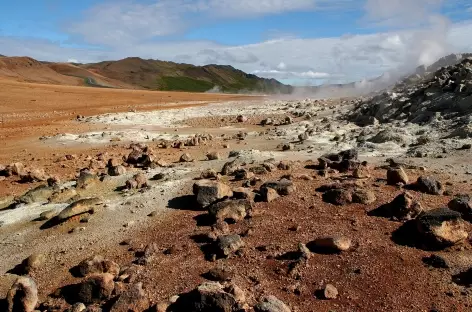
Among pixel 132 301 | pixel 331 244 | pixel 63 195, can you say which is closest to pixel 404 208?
pixel 331 244

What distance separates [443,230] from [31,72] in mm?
113438

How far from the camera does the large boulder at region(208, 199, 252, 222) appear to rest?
9.20 m

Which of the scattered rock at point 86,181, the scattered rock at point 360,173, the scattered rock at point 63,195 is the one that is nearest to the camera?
the scattered rock at point 360,173

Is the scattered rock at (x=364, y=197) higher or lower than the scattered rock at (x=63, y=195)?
higher

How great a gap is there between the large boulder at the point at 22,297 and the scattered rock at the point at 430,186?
7.67 metres

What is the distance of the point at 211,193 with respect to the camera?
991 centimetres

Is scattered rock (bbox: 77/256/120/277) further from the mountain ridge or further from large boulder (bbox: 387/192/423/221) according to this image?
the mountain ridge

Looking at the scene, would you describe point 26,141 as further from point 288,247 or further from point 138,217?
point 288,247

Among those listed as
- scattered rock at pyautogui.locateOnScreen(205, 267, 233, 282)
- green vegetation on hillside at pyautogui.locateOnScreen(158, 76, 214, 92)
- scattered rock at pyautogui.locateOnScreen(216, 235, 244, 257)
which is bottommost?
green vegetation on hillside at pyautogui.locateOnScreen(158, 76, 214, 92)

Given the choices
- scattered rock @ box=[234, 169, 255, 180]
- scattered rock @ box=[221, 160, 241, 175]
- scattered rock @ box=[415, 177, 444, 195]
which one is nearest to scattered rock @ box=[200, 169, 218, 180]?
scattered rock @ box=[221, 160, 241, 175]

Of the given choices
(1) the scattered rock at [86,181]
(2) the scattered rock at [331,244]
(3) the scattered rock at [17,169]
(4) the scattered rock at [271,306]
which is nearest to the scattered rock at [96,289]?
(4) the scattered rock at [271,306]

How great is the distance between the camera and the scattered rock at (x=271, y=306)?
640 cm

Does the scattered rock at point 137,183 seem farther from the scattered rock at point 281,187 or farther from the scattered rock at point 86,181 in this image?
the scattered rock at point 281,187

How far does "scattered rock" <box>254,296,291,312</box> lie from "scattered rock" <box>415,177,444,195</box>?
483 cm
